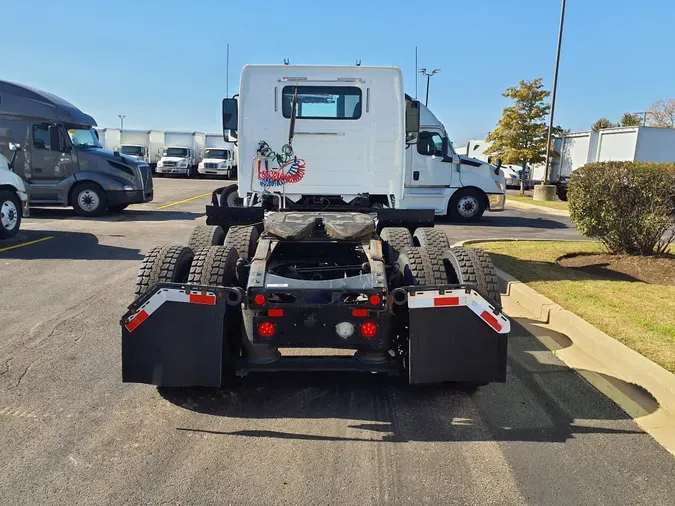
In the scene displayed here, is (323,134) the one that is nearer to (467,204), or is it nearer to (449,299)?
(449,299)

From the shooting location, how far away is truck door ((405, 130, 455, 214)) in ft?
49.2

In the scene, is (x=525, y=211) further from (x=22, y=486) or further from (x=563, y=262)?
(x=22, y=486)

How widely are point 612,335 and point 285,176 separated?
3836mm

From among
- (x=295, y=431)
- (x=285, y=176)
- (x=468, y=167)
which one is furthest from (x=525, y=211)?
(x=295, y=431)

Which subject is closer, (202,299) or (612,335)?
(202,299)

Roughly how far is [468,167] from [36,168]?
11.9m

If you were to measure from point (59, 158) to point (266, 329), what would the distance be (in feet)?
46.4

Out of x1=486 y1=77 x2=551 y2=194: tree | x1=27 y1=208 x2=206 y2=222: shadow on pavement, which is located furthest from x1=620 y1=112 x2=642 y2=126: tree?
x1=27 y1=208 x2=206 y2=222: shadow on pavement

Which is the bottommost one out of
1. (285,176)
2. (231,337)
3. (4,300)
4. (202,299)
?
(4,300)

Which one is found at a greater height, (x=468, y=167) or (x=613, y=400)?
(x=468, y=167)

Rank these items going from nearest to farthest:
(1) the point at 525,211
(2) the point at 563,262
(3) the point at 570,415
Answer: (3) the point at 570,415 < (2) the point at 563,262 < (1) the point at 525,211

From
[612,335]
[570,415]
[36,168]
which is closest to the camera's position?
[570,415]

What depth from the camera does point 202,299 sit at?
378cm

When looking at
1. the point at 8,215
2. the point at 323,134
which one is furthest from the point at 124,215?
the point at 323,134
